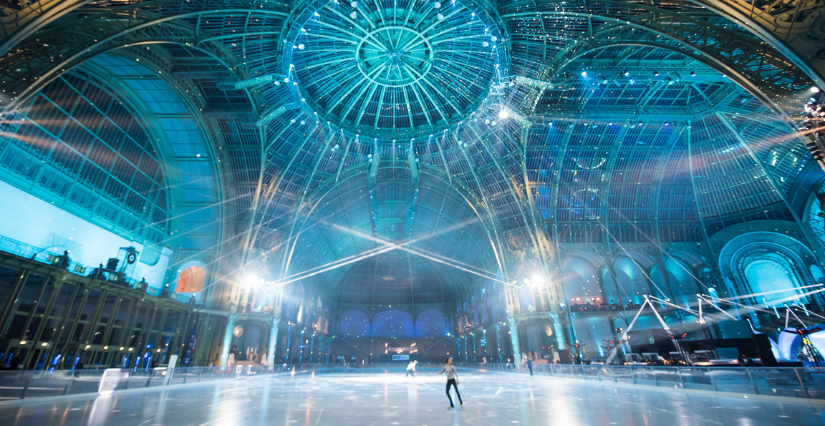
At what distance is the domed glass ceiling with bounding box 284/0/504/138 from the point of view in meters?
24.2

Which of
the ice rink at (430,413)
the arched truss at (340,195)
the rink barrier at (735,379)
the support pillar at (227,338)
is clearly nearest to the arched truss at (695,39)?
the rink barrier at (735,379)

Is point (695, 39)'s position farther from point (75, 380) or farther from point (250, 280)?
point (250, 280)

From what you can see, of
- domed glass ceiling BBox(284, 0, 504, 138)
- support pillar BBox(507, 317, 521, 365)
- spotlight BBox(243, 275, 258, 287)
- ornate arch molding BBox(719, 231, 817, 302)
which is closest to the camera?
domed glass ceiling BBox(284, 0, 504, 138)

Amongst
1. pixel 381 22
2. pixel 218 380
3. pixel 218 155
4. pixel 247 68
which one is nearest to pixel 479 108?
pixel 381 22

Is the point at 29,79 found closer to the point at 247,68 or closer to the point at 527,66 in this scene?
the point at 247,68

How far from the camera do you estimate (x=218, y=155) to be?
3216 cm

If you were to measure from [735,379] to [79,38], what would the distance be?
1120 inches

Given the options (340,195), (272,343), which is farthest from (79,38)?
(272,343)

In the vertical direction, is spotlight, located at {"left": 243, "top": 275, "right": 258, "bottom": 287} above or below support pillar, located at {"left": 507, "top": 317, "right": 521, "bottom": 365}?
above

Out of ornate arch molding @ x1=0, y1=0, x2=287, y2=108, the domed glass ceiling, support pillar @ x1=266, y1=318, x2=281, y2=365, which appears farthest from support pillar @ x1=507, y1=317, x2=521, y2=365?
ornate arch molding @ x1=0, y1=0, x2=287, y2=108

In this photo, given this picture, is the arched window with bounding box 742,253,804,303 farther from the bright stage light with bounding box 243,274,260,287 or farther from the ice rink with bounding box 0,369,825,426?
the bright stage light with bounding box 243,274,260,287

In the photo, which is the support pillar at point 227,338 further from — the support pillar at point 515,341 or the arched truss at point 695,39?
the arched truss at point 695,39

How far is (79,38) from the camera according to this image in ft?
43.4

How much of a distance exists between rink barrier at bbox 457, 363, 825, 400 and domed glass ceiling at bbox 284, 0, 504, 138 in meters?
22.6
